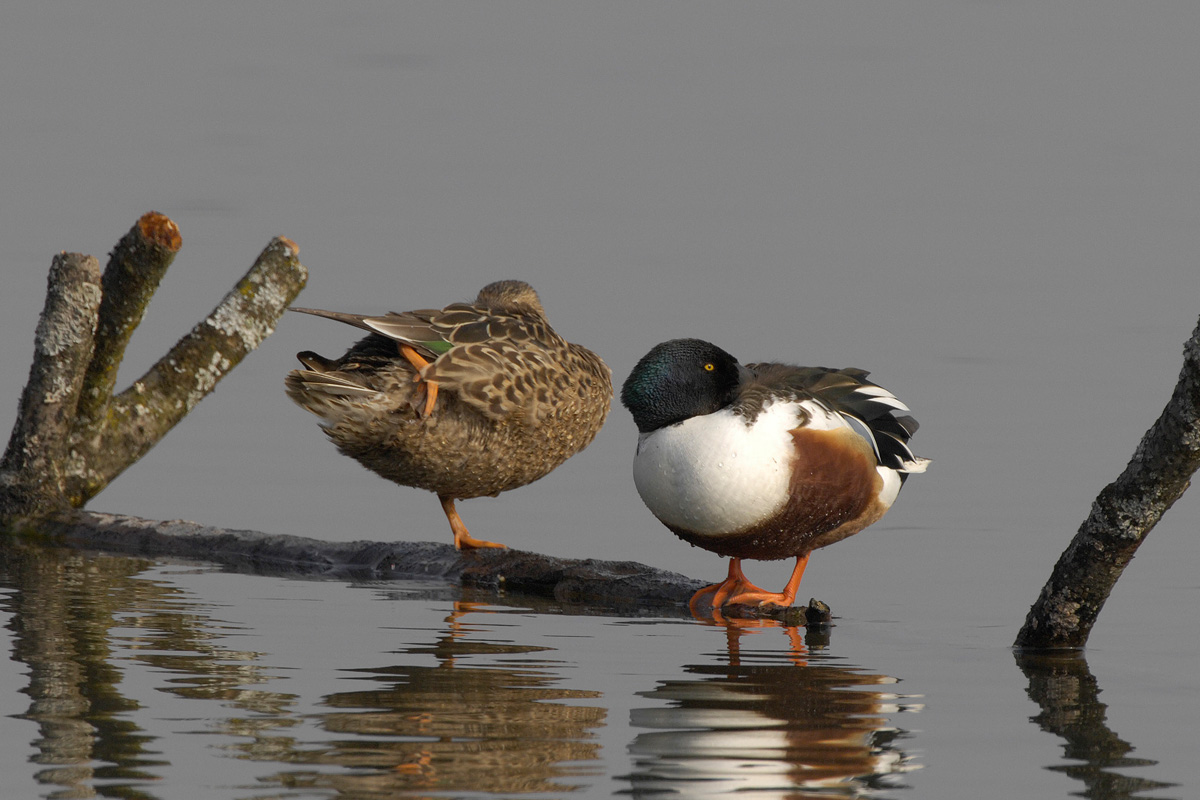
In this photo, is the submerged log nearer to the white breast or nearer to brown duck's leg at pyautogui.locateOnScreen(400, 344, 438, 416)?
brown duck's leg at pyautogui.locateOnScreen(400, 344, 438, 416)

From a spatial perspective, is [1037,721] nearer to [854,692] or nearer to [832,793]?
[854,692]

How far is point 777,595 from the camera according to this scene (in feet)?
24.8

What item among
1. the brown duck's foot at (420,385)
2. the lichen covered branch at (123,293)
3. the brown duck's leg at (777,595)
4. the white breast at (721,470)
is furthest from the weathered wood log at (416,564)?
the brown duck's foot at (420,385)

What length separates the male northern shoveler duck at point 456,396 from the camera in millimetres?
8062

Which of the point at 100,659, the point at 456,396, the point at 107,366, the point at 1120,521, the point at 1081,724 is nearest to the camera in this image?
the point at 1081,724

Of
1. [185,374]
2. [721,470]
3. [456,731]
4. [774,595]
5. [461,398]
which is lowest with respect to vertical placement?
[456,731]

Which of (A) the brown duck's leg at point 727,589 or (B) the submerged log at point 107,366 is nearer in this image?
(A) the brown duck's leg at point 727,589

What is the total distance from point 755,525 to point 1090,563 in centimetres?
155

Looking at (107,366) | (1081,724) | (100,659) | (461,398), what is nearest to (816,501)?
(1081,724)

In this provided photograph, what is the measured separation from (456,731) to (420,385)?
323 centimetres

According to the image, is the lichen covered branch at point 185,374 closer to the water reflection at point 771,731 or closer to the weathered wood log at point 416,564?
the weathered wood log at point 416,564

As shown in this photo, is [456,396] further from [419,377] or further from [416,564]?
[416,564]

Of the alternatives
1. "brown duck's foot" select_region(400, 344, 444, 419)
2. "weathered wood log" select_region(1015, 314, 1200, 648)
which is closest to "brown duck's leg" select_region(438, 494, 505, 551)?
"brown duck's foot" select_region(400, 344, 444, 419)

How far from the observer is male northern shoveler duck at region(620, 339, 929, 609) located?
6.94 m
